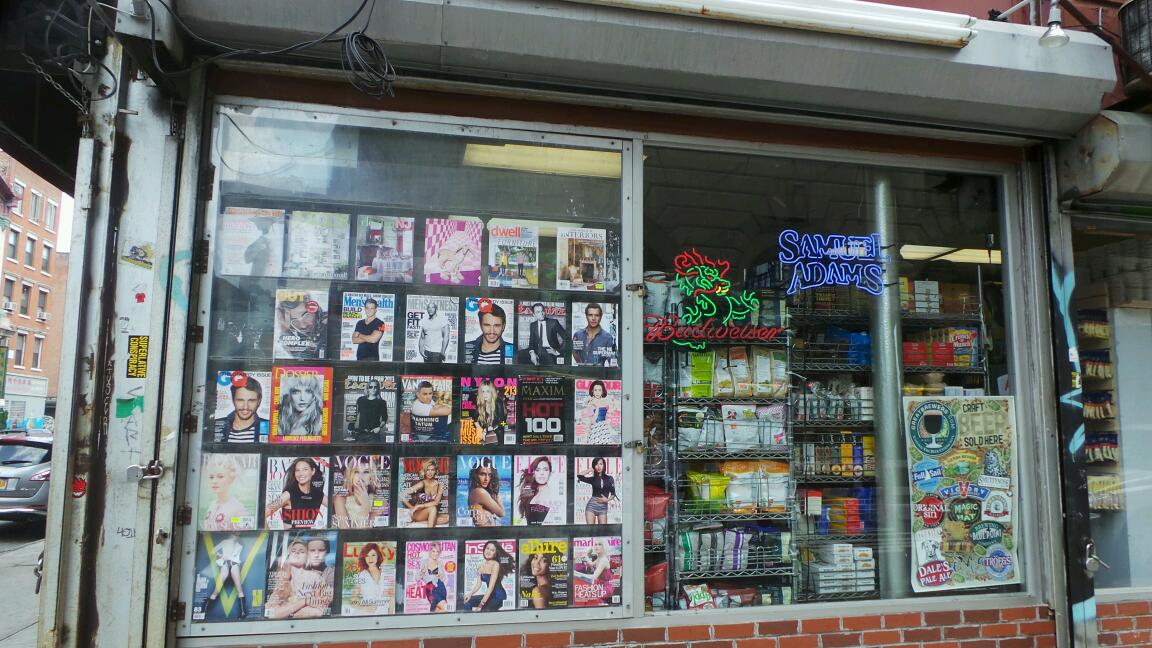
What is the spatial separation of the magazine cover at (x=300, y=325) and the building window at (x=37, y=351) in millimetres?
53840

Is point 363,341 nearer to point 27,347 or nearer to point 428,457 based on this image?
point 428,457

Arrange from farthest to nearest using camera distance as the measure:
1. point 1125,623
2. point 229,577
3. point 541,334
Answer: point 1125,623 → point 541,334 → point 229,577

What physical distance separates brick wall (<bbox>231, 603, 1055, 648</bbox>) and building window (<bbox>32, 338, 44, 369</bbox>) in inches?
2139

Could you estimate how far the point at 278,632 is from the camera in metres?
3.46

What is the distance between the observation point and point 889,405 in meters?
4.55

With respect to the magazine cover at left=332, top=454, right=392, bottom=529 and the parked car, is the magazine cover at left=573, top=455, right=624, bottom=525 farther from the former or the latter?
the parked car

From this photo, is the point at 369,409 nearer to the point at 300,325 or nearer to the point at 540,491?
the point at 300,325

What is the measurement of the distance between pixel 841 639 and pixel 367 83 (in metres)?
3.75

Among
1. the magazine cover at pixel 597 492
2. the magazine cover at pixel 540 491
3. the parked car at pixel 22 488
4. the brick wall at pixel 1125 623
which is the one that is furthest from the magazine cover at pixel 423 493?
the parked car at pixel 22 488

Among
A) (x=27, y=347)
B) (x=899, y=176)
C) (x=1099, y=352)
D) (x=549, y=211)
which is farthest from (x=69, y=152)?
(x=27, y=347)

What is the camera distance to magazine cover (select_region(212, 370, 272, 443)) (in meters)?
3.54

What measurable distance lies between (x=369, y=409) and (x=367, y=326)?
42 cm

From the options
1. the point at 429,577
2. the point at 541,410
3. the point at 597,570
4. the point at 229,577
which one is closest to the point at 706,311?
the point at 541,410

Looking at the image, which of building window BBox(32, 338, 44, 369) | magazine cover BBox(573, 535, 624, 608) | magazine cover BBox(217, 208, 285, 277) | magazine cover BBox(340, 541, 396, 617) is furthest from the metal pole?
building window BBox(32, 338, 44, 369)
